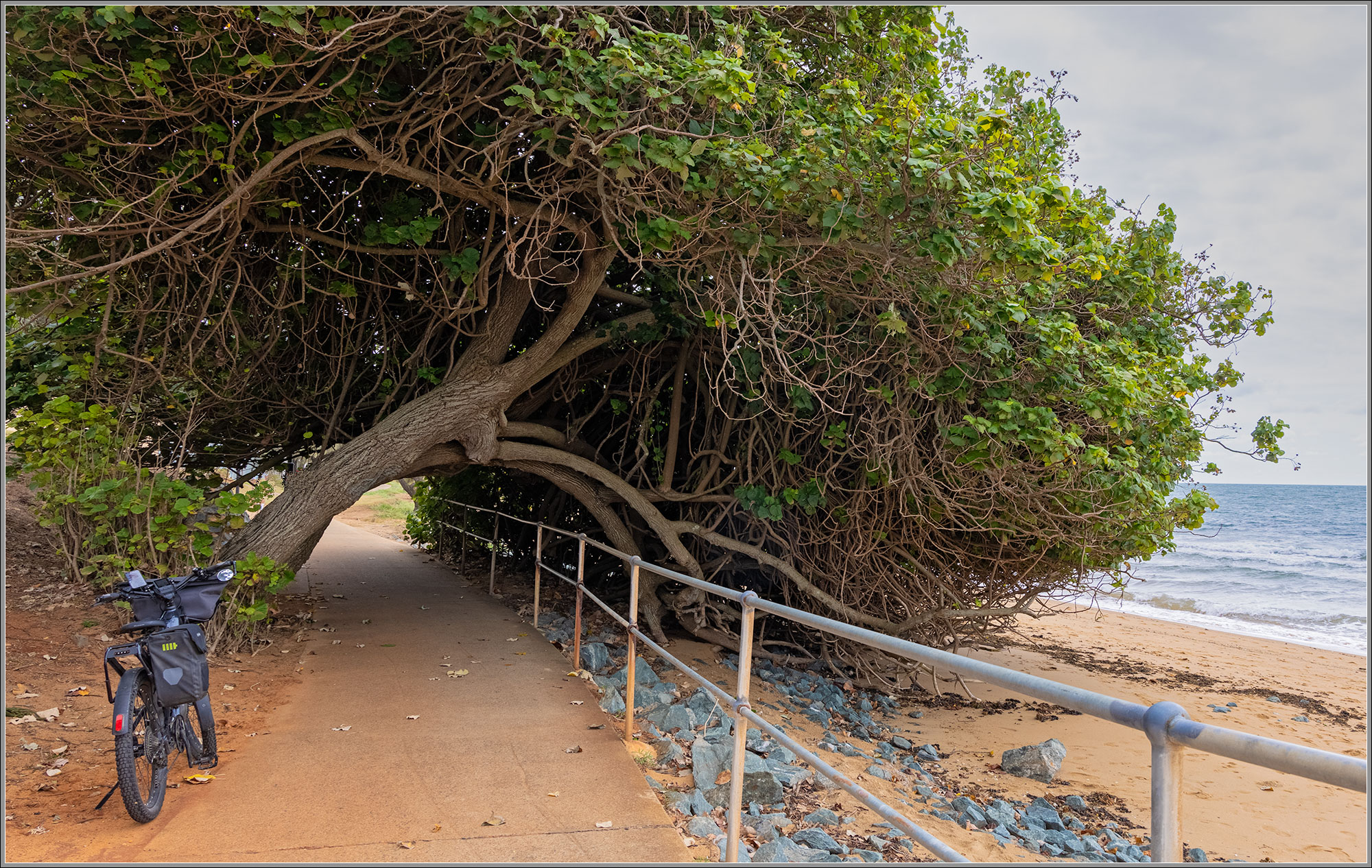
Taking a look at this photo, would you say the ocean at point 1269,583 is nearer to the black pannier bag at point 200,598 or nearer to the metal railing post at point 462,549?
the black pannier bag at point 200,598

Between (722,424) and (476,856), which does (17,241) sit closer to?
(476,856)

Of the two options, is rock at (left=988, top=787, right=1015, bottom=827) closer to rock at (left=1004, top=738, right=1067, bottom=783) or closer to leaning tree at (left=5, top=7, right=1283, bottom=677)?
rock at (left=1004, top=738, right=1067, bottom=783)

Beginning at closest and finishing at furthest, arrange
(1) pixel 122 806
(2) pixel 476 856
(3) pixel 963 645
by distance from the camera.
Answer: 1. (2) pixel 476 856
2. (1) pixel 122 806
3. (3) pixel 963 645

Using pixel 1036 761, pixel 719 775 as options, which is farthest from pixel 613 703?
pixel 1036 761

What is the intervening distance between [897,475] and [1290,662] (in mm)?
12427

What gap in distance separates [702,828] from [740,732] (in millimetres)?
808

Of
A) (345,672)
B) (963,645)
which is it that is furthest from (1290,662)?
(345,672)

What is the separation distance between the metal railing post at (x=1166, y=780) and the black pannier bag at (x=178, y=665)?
3788 mm

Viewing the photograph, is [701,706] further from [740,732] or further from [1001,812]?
[740,732]

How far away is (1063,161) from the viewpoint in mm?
7996

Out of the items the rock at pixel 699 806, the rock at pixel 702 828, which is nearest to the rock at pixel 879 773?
the rock at pixel 699 806

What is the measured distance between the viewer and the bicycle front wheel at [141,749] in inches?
127

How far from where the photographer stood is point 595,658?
652cm

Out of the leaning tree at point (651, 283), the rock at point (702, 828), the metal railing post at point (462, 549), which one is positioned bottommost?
the metal railing post at point (462, 549)
